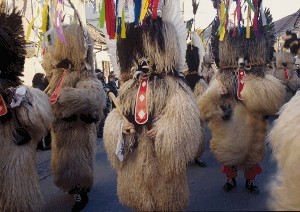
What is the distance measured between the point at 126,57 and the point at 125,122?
0.58 meters

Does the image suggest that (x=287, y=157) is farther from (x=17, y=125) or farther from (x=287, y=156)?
(x=17, y=125)

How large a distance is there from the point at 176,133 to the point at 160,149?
0.60 feet

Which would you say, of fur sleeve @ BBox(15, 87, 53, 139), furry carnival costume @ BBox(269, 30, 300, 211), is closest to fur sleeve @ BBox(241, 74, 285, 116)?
fur sleeve @ BBox(15, 87, 53, 139)

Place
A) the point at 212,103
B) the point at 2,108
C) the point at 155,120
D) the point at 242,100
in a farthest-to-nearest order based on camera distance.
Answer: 1. the point at 212,103
2. the point at 242,100
3. the point at 2,108
4. the point at 155,120

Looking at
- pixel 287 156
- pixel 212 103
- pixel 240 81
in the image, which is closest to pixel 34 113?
pixel 212 103

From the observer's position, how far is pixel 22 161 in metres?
3.40

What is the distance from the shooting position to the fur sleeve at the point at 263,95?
15.7 feet

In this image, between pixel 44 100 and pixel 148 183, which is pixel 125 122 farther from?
pixel 44 100

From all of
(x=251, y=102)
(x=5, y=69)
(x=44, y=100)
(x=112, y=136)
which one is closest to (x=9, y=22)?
(x=5, y=69)

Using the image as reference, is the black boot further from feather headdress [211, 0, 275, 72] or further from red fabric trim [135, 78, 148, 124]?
red fabric trim [135, 78, 148, 124]

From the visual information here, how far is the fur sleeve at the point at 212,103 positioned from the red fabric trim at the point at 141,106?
1.93 metres

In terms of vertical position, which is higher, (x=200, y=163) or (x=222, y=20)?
(x=222, y=20)

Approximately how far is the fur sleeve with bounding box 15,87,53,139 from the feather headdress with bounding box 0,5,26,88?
0.20m

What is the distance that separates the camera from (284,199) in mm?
1531
